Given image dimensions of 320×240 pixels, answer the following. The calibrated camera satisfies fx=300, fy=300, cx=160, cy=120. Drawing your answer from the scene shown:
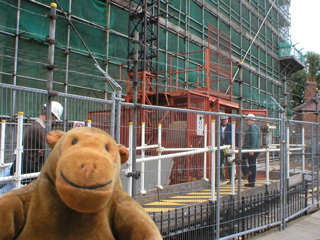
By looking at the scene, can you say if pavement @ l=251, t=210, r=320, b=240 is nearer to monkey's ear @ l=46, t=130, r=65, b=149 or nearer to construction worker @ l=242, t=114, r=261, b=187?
construction worker @ l=242, t=114, r=261, b=187

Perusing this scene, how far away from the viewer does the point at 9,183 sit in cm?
297

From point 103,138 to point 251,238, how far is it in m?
4.15

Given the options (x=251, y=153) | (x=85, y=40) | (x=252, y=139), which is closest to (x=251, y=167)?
(x=251, y=153)

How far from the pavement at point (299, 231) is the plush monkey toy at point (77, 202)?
158 inches

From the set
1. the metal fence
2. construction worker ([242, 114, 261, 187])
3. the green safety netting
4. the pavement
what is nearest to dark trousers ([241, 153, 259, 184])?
construction worker ([242, 114, 261, 187])

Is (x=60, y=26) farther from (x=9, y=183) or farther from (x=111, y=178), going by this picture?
(x=111, y=178)

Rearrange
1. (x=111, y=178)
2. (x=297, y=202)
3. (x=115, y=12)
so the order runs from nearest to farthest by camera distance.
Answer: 1. (x=111, y=178)
2. (x=297, y=202)
3. (x=115, y=12)

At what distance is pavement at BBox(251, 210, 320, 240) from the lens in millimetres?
5258

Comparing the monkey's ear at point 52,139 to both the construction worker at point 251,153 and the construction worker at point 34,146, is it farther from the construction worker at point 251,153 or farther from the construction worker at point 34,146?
the construction worker at point 251,153

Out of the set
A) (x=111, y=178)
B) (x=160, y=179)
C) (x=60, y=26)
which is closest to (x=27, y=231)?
(x=111, y=178)

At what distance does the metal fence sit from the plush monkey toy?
1.12 metres

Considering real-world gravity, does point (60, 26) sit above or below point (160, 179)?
above

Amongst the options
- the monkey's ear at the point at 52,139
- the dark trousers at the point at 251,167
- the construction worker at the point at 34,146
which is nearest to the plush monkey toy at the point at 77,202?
the monkey's ear at the point at 52,139

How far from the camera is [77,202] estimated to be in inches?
60.3
